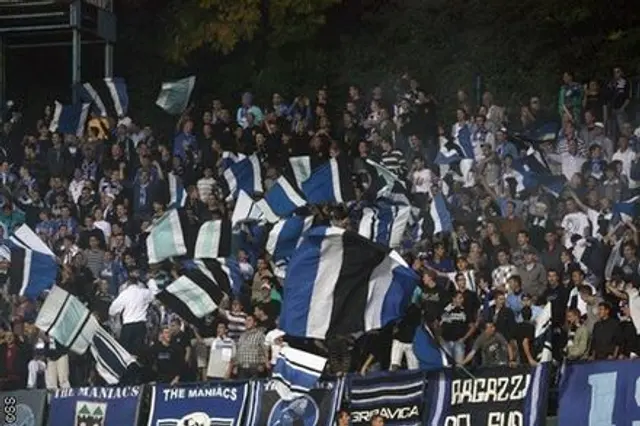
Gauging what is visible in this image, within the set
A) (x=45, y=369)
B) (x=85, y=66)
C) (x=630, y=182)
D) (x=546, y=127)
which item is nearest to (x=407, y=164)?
(x=546, y=127)

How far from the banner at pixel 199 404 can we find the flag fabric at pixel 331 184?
12.4 ft

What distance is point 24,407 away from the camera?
24.5 metres

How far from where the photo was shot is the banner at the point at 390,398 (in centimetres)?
2177

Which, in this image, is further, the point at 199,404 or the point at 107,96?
the point at 107,96

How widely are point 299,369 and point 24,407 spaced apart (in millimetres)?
4037

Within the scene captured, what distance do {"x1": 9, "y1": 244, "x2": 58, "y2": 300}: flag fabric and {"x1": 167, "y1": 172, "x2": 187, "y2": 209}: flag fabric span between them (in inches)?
76.5

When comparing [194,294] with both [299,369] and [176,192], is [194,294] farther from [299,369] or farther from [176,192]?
[176,192]

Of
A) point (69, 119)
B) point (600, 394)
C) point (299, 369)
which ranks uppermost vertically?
point (69, 119)

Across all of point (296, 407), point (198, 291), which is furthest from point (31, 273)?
point (296, 407)

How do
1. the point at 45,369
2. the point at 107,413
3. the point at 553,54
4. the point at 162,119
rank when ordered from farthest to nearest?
the point at 162,119 < the point at 553,54 < the point at 45,369 < the point at 107,413

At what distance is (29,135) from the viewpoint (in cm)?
3203

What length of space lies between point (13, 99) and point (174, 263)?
1066cm

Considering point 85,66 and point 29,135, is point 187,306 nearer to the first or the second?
point 29,135

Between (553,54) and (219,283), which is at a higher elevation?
(553,54)
